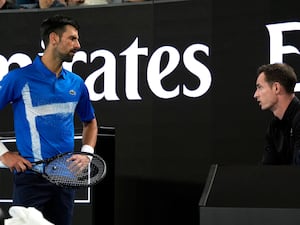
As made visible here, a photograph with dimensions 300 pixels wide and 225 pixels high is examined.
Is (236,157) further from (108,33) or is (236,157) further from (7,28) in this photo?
(7,28)

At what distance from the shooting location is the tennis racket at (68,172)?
306cm

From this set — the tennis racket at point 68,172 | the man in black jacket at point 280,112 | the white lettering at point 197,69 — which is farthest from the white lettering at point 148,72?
the tennis racket at point 68,172

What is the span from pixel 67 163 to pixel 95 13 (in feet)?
8.09

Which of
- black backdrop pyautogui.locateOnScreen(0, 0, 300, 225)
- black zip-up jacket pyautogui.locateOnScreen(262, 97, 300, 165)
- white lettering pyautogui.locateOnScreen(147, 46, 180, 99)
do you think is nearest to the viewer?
black zip-up jacket pyautogui.locateOnScreen(262, 97, 300, 165)

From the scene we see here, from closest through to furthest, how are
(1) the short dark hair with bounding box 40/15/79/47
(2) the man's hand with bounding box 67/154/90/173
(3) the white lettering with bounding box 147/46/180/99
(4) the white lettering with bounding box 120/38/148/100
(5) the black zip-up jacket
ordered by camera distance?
(2) the man's hand with bounding box 67/154/90/173, (5) the black zip-up jacket, (1) the short dark hair with bounding box 40/15/79/47, (3) the white lettering with bounding box 147/46/180/99, (4) the white lettering with bounding box 120/38/148/100

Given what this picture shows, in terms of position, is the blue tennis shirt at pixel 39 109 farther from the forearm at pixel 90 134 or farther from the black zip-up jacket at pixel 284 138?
the black zip-up jacket at pixel 284 138

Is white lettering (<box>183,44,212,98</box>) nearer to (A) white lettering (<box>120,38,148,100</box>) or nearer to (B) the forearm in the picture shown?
(A) white lettering (<box>120,38,148,100</box>)

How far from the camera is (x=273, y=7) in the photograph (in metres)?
4.71

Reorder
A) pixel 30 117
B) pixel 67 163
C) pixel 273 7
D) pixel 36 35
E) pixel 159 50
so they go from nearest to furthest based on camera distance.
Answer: pixel 67 163
pixel 30 117
pixel 273 7
pixel 159 50
pixel 36 35

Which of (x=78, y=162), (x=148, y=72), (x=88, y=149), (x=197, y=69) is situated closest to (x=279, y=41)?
(x=197, y=69)

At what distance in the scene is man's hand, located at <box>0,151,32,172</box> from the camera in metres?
3.13

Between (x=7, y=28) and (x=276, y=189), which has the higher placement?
(x=7, y=28)

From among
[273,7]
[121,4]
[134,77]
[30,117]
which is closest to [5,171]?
[134,77]

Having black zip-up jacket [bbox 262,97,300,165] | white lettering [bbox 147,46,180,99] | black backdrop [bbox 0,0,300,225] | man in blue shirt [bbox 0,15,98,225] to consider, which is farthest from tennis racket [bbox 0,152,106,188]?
white lettering [bbox 147,46,180,99]
